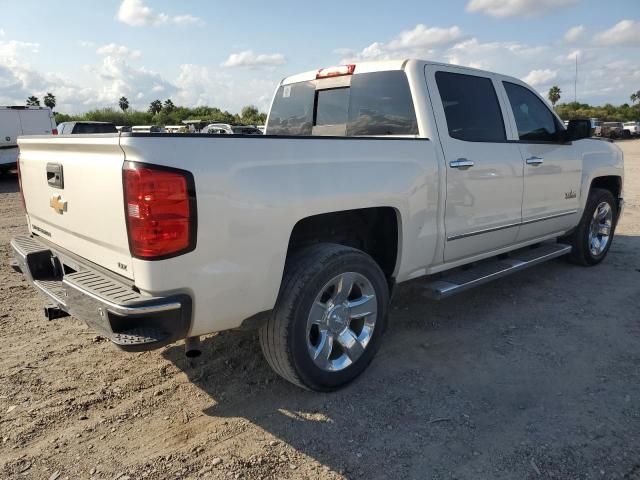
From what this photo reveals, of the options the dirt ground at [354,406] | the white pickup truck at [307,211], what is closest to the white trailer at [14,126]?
the dirt ground at [354,406]

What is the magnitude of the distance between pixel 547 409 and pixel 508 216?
5.92 feet

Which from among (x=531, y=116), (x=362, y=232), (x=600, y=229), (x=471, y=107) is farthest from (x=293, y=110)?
(x=600, y=229)

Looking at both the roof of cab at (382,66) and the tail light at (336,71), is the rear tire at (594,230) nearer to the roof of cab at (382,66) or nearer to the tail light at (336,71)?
the roof of cab at (382,66)

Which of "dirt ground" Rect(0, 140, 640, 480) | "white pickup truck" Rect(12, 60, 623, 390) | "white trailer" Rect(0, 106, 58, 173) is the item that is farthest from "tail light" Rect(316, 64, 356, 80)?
"white trailer" Rect(0, 106, 58, 173)

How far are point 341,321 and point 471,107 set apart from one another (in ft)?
6.97

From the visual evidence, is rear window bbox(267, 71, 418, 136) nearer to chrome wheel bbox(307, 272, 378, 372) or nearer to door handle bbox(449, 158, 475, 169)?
door handle bbox(449, 158, 475, 169)

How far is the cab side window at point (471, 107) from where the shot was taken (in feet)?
12.9

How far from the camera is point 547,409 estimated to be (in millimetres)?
3025

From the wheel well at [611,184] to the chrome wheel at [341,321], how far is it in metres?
3.99

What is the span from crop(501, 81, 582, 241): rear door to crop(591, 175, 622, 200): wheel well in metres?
0.89

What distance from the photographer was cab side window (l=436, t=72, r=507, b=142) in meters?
3.94

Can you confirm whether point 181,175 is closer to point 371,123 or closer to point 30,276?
point 30,276

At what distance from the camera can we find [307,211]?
112 inches

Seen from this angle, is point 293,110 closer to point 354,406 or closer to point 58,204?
point 58,204
